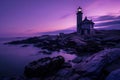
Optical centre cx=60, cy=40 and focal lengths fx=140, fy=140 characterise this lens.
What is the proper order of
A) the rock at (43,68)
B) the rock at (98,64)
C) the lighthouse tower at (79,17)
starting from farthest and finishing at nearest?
the lighthouse tower at (79,17)
the rock at (43,68)
the rock at (98,64)

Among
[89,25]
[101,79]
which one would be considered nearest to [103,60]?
[101,79]

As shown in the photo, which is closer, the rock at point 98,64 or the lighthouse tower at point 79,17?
the rock at point 98,64

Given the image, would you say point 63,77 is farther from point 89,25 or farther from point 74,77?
point 89,25

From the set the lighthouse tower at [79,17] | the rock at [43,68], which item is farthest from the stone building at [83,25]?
the rock at [43,68]

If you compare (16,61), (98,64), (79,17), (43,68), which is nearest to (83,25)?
(79,17)

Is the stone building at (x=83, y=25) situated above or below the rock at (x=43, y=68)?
above

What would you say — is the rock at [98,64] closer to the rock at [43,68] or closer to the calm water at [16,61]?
the rock at [43,68]

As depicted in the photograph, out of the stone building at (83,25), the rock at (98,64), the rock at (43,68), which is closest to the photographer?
the rock at (98,64)

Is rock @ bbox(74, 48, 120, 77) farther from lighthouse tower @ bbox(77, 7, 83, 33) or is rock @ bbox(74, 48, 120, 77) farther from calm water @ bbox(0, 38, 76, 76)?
lighthouse tower @ bbox(77, 7, 83, 33)

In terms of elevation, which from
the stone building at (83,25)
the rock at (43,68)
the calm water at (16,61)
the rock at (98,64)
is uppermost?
the stone building at (83,25)

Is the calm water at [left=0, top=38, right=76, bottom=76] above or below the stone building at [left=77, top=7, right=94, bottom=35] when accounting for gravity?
below

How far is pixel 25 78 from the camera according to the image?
44.0 feet

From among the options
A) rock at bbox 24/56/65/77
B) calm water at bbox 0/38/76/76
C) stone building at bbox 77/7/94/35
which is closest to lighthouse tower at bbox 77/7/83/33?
stone building at bbox 77/7/94/35

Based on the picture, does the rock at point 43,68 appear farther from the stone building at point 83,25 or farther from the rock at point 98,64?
the stone building at point 83,25
